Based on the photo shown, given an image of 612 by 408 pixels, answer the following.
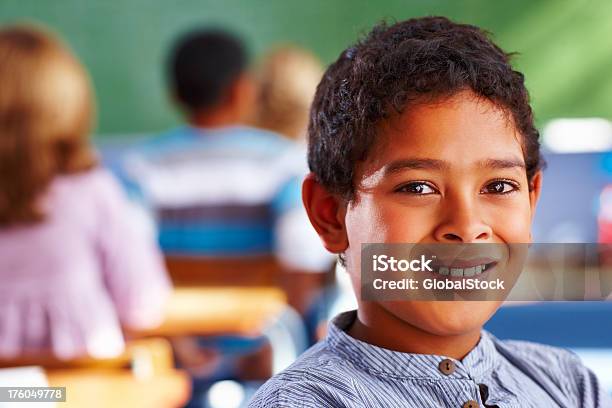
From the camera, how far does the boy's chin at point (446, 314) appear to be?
707 millimetres

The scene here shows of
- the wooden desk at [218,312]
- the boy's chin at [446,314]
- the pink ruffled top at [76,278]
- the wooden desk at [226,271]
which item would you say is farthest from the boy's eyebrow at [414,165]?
the wooden desk at [226,271]

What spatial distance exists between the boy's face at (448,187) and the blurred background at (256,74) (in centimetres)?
12

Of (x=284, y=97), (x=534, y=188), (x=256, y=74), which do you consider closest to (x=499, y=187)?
(x=534, y=188)

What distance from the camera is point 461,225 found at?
A: 0.68 meters

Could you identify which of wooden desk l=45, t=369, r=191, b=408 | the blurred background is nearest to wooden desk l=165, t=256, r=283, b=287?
the blurred background

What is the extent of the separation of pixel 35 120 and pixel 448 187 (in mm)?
1671

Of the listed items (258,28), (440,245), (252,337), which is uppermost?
(258,28)

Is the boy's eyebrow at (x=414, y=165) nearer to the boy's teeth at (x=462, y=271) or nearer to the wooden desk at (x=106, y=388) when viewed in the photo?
the boy's teeth at (x=462, y=271)

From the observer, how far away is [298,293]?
242cm

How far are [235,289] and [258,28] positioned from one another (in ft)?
6.47

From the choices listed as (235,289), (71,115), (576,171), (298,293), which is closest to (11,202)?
(71,115)

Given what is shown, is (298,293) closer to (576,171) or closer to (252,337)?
Answer: (252,337)

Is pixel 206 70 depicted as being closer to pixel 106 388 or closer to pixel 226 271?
pixel 226 271

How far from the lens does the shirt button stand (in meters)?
0.74
